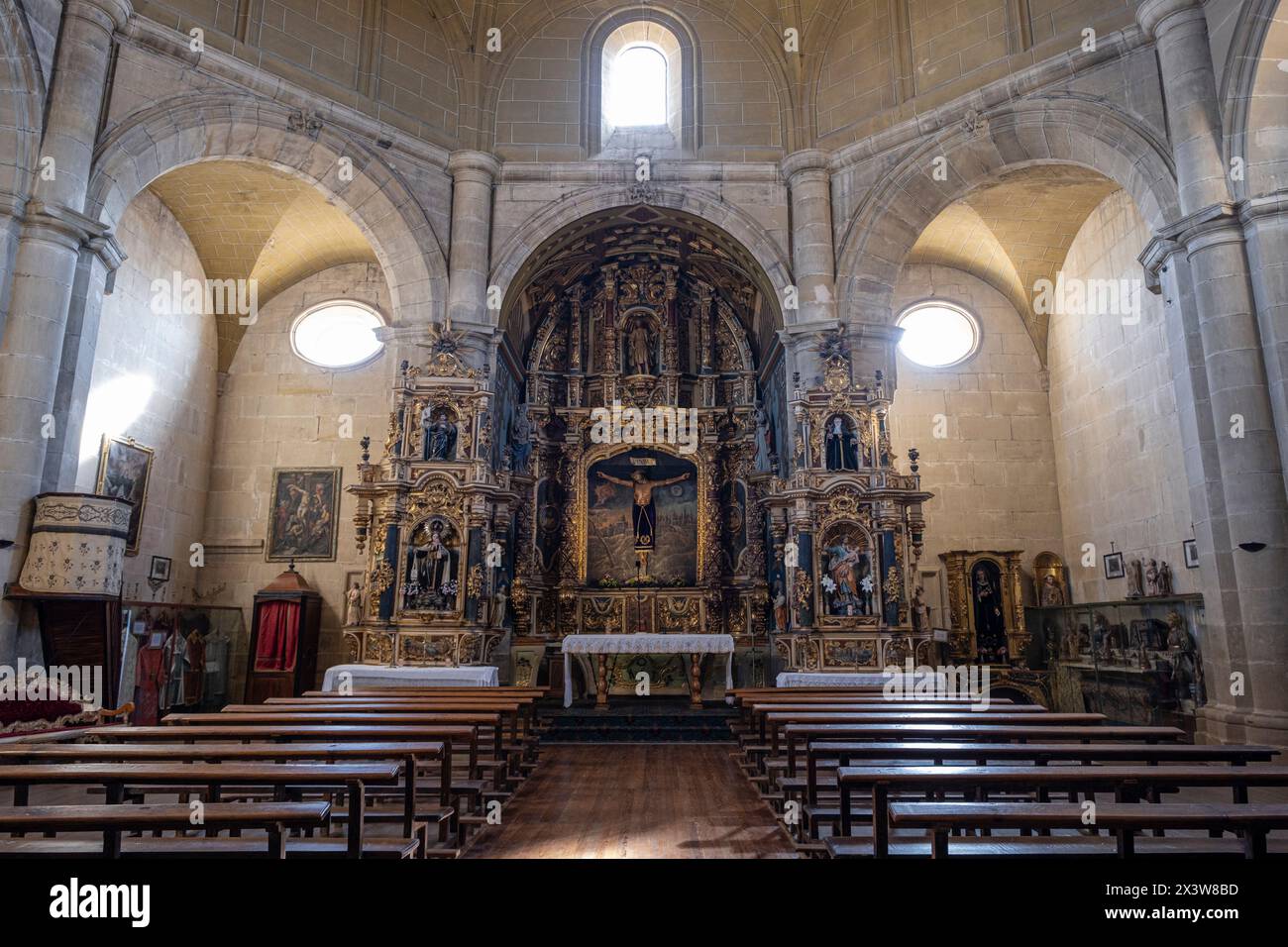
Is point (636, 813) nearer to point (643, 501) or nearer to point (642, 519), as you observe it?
point (642, 519)

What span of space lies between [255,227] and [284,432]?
12.0 ft

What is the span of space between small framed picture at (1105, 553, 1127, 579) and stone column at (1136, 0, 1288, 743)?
13.9ft

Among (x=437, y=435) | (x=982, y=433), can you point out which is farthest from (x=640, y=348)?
(x=982, y=433)

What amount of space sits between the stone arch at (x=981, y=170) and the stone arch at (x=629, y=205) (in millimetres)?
1121

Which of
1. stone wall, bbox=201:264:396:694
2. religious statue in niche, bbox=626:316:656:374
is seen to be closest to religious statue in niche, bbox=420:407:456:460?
stone wall, bbox=201:264:396:694

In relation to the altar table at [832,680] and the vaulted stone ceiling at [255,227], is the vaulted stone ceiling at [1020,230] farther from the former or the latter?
the vaulted stone ceiling at [255,227]

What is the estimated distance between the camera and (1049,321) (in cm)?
1600

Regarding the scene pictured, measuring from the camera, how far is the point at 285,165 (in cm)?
1250

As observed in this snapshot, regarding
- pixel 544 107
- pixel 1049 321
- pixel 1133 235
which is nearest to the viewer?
pixel 1133 235

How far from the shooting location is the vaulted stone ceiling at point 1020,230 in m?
13.7
